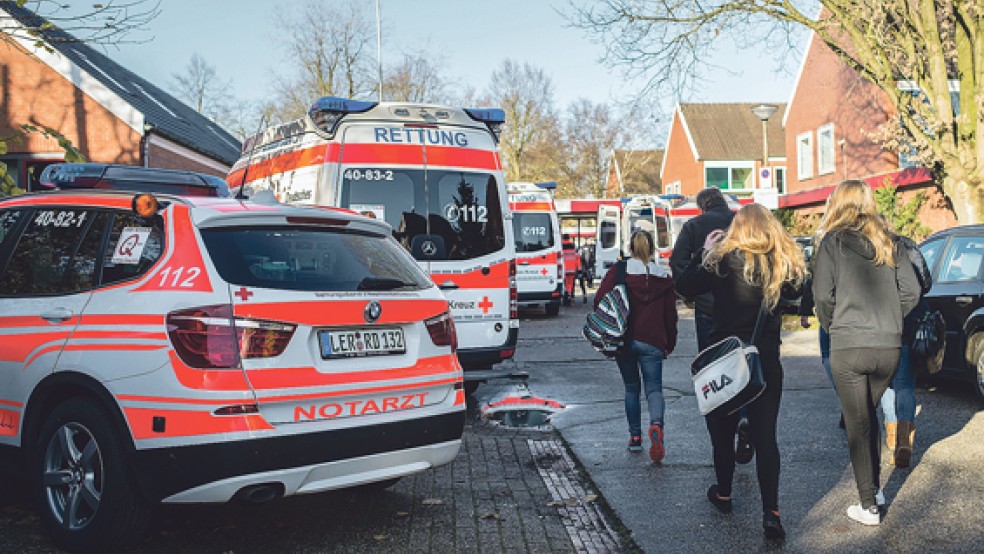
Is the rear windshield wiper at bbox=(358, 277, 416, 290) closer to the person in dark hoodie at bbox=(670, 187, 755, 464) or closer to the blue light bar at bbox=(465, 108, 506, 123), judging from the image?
the person in dark hoodie at bbox=(670, 187, 755, 464)

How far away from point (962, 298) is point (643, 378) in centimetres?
397

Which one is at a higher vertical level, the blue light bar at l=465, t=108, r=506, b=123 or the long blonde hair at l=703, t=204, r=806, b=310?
the blue light bar at l=465, t=108, r=506, b=123

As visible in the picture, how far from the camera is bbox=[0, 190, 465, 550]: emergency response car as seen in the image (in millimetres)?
4160

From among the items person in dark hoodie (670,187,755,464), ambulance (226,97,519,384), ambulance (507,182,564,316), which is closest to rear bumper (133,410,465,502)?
person in dark hoodie (670,187,755,464)

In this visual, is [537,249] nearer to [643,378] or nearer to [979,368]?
[979,368]

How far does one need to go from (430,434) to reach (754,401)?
1756 mm

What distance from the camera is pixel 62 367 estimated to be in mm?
4523

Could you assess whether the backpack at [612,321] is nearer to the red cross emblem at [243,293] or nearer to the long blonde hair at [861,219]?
the long blonde hair at [861,219]

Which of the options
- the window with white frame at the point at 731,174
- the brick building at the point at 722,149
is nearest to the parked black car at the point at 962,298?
the brick building at the point at 722,149

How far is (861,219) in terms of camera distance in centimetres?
518

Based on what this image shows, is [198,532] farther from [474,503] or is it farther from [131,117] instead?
[131,117]

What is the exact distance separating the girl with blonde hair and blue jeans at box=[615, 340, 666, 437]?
1.54 m

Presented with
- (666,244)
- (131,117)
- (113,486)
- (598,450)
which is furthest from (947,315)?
(131,117)

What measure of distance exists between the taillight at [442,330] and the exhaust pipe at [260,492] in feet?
3.88
